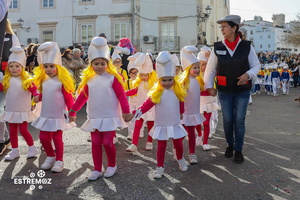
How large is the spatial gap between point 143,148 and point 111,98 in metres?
1.89

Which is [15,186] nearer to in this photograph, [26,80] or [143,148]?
[26,80]

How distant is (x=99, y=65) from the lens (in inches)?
183

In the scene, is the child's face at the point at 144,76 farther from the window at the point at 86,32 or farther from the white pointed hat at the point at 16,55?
the window at the point at 86,32

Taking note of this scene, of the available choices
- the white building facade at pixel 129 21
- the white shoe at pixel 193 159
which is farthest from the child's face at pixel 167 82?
the white building facade at pixel 129 21

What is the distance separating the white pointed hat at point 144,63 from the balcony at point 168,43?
24.7 metres

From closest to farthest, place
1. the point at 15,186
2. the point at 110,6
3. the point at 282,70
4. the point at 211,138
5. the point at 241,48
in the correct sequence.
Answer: the point at 15,186
the point at 241,48
the point at 211,138
the point at 282,70
the point at 110,6

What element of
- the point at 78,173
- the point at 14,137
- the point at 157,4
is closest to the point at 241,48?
the point at 78,173

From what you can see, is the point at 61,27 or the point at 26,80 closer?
the point at 26,80

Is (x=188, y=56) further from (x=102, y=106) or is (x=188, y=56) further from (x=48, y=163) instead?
(x=48, y=163)

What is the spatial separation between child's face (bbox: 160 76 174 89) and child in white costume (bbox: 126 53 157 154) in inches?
50.3

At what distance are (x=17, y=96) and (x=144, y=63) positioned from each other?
7.08 ft

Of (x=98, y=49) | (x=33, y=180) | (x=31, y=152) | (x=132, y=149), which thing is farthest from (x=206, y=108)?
(x=33, y=180)

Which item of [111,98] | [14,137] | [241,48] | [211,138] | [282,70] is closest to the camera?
[111,98]

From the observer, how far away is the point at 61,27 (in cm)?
3144
